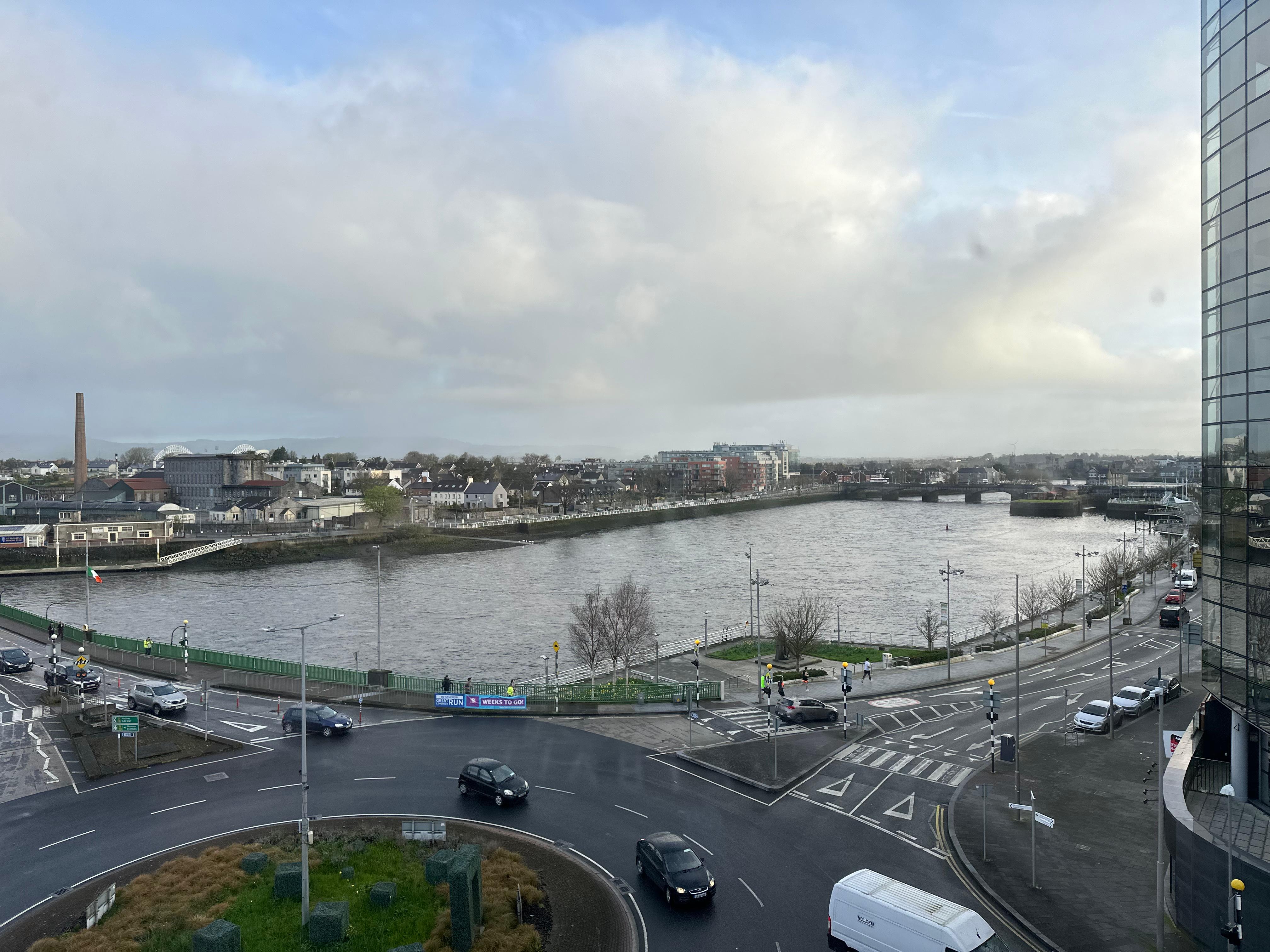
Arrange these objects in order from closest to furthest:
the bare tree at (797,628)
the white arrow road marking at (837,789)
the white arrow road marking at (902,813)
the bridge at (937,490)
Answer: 1. the white arrow road marking at (902,813)
2. the white arrow road marking at (837,789)
3. the bare tree at (797,628)
4. the bridge at (937,490)

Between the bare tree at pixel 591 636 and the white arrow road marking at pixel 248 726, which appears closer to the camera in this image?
the white arrow road marking at pixel 248 726

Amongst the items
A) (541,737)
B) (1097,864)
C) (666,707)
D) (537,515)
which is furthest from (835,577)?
(537,515)

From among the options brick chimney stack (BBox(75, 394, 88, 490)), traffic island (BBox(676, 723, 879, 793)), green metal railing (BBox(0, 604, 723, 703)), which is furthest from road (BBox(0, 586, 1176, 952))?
brick chimney stack (BBox(75, 394, 88, 490))

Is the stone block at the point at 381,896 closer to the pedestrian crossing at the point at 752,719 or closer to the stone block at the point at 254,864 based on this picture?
the stone block at the point at 254,864

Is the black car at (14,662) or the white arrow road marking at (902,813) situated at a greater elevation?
the black car at (14,662)

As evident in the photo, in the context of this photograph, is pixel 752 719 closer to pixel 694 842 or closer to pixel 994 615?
pixel 694 842

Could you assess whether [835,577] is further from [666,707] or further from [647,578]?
[666,707]

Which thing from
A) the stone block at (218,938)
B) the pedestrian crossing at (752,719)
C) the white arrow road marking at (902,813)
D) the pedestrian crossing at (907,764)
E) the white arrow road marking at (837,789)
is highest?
the stone block at (218,938)

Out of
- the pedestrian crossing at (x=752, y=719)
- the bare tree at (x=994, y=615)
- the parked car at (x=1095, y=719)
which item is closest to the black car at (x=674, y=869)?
the pedestrian crossing at (x=752, y=719)
